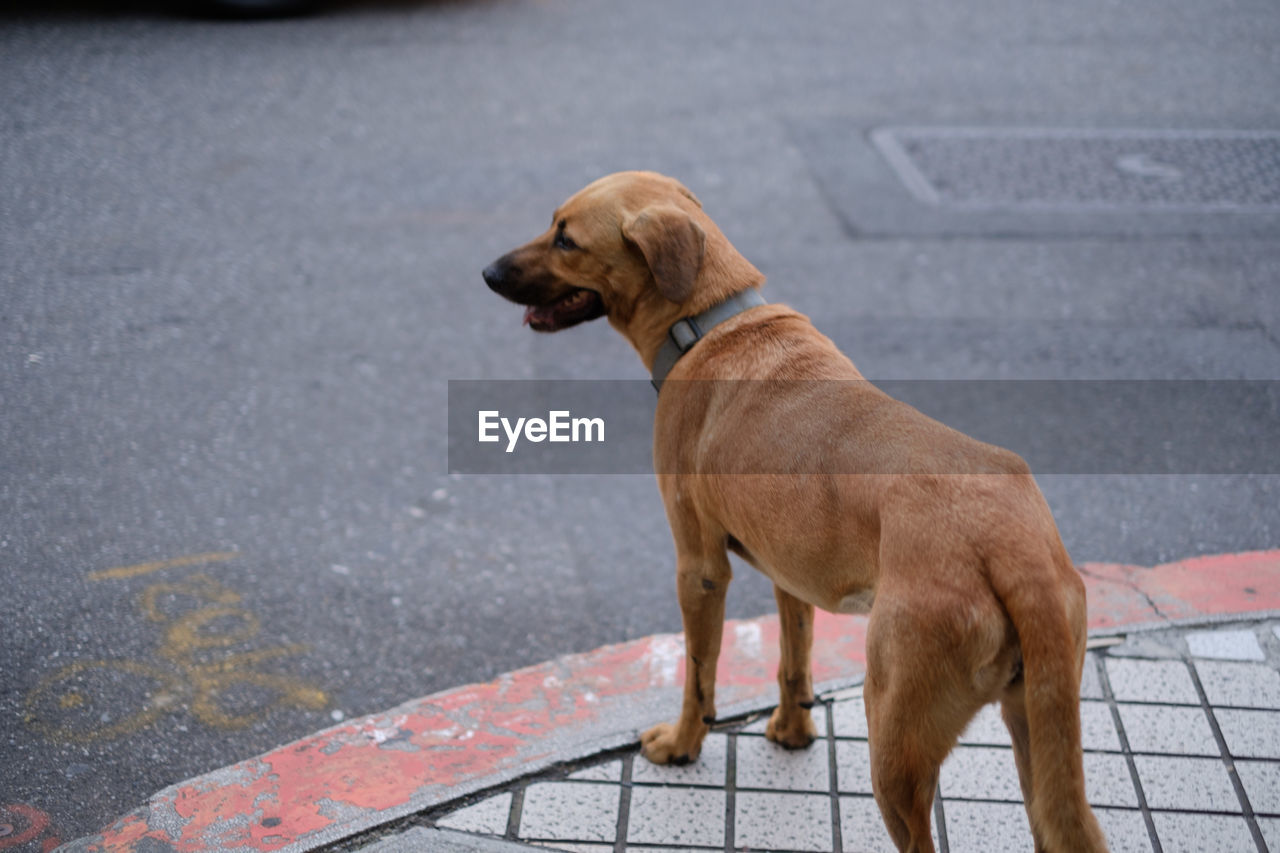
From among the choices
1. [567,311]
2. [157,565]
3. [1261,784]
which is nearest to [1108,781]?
[1261,784]

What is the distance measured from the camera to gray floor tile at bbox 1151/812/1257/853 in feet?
9.78

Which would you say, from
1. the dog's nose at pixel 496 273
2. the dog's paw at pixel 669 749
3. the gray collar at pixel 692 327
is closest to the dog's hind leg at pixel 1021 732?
the dog's paw at pixel 669 749

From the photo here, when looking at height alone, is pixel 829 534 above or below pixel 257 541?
above

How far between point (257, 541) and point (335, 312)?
1767 mm

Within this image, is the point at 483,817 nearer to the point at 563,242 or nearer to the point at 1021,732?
the point at 1021,732

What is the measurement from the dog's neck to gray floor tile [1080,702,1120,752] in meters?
1.54

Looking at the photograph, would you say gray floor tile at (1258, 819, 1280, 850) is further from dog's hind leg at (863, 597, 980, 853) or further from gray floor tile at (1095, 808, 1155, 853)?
dog's hind leg at (863, 597, 980, 853)

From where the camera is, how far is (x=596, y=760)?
10.9 feet

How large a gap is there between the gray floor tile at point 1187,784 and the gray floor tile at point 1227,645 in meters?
0.49

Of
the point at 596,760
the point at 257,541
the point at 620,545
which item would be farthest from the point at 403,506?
the point at 596,760

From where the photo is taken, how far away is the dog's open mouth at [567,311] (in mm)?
3367

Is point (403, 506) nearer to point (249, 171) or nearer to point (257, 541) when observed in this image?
point (257, 541)

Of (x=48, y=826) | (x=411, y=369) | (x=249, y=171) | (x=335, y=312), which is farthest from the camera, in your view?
(x=249, y=171)

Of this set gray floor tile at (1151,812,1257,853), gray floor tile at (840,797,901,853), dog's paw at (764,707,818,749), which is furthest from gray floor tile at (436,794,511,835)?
gray floor tile at (1151,812,1257,853)
